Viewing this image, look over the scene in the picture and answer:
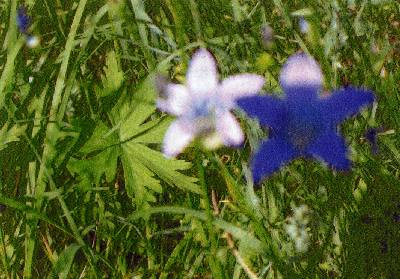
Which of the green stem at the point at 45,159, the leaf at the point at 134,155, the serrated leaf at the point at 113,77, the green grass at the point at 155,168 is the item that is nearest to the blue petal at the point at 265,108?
the green grass at the point at 155,168

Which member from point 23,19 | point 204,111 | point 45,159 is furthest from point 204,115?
point 23,19

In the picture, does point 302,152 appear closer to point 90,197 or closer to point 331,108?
point 331,108

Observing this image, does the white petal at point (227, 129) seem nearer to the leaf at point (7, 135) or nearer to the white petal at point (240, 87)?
the white petal at point (240, 87)

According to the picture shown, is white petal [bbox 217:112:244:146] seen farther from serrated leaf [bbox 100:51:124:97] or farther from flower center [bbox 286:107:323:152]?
serrated leaf [bbox 100:51:124:97]

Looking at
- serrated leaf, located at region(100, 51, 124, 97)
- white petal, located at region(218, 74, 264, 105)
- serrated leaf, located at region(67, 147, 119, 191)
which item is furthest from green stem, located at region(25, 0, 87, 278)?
white petal, located at region(218, 74, 264, 105)

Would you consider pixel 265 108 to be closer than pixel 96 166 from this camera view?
Yes

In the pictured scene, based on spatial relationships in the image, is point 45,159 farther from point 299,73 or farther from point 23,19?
point 299,73
